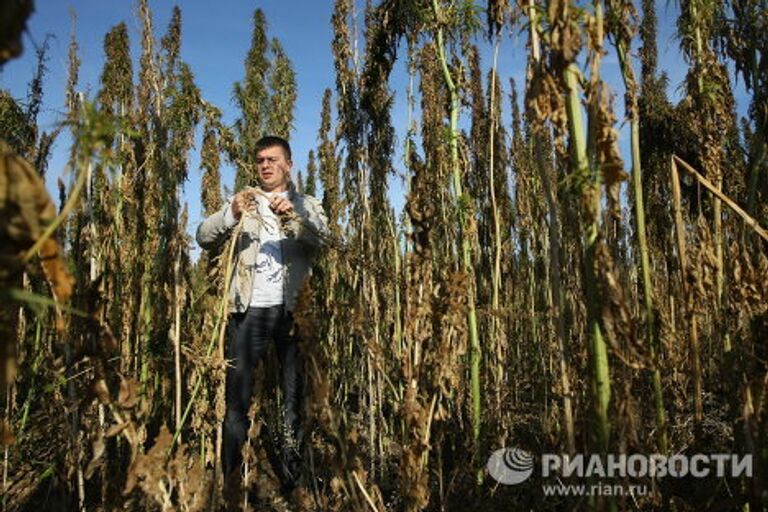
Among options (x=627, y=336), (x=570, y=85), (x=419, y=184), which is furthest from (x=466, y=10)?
(x=627, y=336)

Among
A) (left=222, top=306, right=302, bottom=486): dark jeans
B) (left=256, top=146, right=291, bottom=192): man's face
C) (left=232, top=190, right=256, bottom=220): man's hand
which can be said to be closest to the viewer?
(left=232, top=190, right=256, bottom=220): man's hand

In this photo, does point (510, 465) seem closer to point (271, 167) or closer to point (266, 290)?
point (266, 290)

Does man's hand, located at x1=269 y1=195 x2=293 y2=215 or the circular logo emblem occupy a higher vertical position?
man's hand, located at x1=269 y1=195 x2=293 y2=215

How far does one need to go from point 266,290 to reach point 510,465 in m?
1.60

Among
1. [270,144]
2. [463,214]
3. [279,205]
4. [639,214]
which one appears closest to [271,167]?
[270,144]

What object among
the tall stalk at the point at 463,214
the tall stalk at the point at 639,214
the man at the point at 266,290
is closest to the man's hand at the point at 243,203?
the man at the point at 266,290

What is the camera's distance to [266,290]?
314 centimetres

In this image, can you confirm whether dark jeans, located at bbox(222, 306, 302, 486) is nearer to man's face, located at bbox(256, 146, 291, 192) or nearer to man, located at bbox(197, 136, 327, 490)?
man, located at bbox(197, 136, 327, 490)

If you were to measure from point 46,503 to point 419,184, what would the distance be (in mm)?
2539

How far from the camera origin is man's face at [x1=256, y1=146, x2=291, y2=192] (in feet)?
10.6

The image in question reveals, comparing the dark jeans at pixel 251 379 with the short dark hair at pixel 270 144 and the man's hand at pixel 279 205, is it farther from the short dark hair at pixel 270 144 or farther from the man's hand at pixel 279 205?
the short dark hair at pixel 270 144

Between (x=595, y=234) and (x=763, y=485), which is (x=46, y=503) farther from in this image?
(x=763, y=485)

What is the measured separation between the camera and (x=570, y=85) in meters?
1.53

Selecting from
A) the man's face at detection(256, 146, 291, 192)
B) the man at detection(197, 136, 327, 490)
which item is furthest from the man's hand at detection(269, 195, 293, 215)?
the man's face at detection(256, 146, 291, 192)
